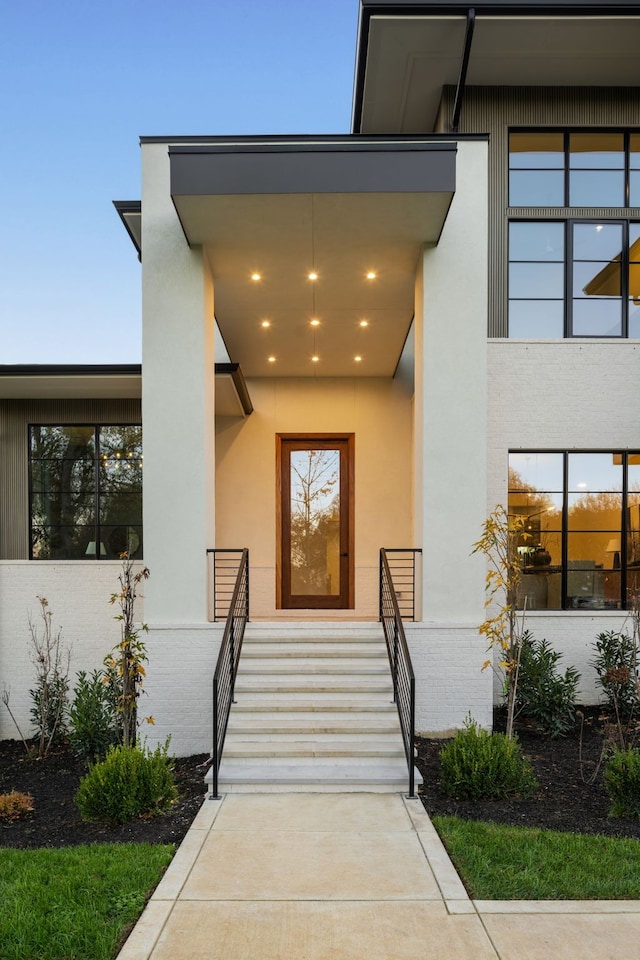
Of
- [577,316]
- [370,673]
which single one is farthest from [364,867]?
[577,316]

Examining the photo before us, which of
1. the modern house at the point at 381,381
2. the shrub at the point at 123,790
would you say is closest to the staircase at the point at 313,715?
the modern house at the point at 381,381

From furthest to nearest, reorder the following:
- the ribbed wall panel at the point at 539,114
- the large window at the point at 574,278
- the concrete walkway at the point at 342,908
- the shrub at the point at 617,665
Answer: the ribbed wall panel at the point at 539,114
the large window at the point at 574,278
the shrub at the point at 617,665
the concrete walkway at the point at 342,908

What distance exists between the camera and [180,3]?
18.8m

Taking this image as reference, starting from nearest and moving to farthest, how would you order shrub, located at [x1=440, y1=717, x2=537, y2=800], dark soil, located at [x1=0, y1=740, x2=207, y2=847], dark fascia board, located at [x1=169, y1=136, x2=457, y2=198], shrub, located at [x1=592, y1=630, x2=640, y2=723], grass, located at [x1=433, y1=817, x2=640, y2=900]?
1. grass, located at [x1=433, y1=817, x2=640, y2=900]
2. dark soil, located at [x1=0, y1=740, x2=207, y2=847]
3. shrub, located at [x1=440, y1=717, x2=537, y2=800]
4. dark fascia board, located at [x1=169, y1=136, x2=457, y2=198]
5. shrub, located at [x1=592, y1=630, x2=640, y2=723]

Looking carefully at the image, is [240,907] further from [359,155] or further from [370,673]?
[359,155]

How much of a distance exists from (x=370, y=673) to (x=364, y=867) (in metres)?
2.63

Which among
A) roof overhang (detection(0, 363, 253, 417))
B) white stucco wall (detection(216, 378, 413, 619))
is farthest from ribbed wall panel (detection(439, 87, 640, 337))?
roof overhang (detection(0, 363, 253, 417))

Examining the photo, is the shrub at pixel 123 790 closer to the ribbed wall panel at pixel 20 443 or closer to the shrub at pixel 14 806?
the shrub at pixel 14 806

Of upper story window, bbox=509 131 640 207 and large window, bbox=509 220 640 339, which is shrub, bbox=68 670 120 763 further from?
upper story window, bbox=509 131 640 207

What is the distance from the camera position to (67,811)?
18.3ft

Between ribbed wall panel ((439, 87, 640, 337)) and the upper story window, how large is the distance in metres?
0.12

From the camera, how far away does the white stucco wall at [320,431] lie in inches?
434

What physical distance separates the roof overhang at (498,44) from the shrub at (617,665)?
281 inches

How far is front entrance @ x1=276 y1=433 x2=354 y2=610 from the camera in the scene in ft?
36.0
